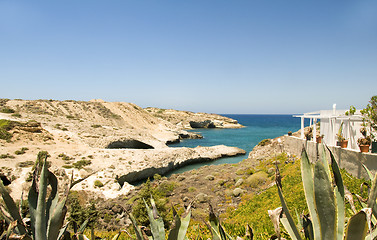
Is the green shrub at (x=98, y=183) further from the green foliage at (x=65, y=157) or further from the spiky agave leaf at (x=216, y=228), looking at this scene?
the spiky agave leaf at (x=216, y=228)

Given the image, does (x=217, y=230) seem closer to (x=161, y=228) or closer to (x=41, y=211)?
(x=161, y=228)

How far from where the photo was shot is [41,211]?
1.75 m

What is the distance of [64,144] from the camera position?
2762 cm

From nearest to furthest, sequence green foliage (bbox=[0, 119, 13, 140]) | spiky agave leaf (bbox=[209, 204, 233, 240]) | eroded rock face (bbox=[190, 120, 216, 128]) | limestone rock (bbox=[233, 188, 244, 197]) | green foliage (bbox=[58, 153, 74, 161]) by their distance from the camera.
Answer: spiky agave leaf (bbox=[209, 204, 233, 240]) < limestone rock (bbox=[233, 188, 244, 197]) < green foliage (bbox=[58, 153, 74, 161]) < green foliage (bbox=[0, 119, 13, 140]) < eroded rock face (bbox=[190, 120, 216, 128])

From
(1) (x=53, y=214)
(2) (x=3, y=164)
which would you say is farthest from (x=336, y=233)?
(2) (x=3, y=164)

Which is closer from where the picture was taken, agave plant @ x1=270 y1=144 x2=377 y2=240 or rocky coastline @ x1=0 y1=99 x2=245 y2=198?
agave plant @ x1=270 y1=144 x2=377 y2=240

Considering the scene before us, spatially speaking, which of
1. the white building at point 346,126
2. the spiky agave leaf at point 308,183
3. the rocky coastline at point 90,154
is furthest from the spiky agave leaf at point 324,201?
the white building at point 346,126

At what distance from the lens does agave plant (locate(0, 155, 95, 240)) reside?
1736 mm

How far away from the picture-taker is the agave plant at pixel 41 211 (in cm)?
174

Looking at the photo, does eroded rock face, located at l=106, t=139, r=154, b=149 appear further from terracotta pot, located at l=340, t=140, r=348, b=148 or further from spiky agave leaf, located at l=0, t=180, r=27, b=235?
spiky agave leaf, located at l=0, t=180, r=27, b=235

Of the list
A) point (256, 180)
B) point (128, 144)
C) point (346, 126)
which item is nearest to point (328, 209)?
point (346, 126)

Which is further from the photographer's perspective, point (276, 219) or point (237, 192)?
point (237, 192)

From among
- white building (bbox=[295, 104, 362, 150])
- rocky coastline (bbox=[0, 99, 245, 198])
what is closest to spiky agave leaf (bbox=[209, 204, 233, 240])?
rocky coastline (bbox=[0, 99, 245, 198])

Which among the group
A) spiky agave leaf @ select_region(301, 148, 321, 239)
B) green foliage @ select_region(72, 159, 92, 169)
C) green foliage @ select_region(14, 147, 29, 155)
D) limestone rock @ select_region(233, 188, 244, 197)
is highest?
spiky agave leaf @ select_region(301, 148, 321, 239)
